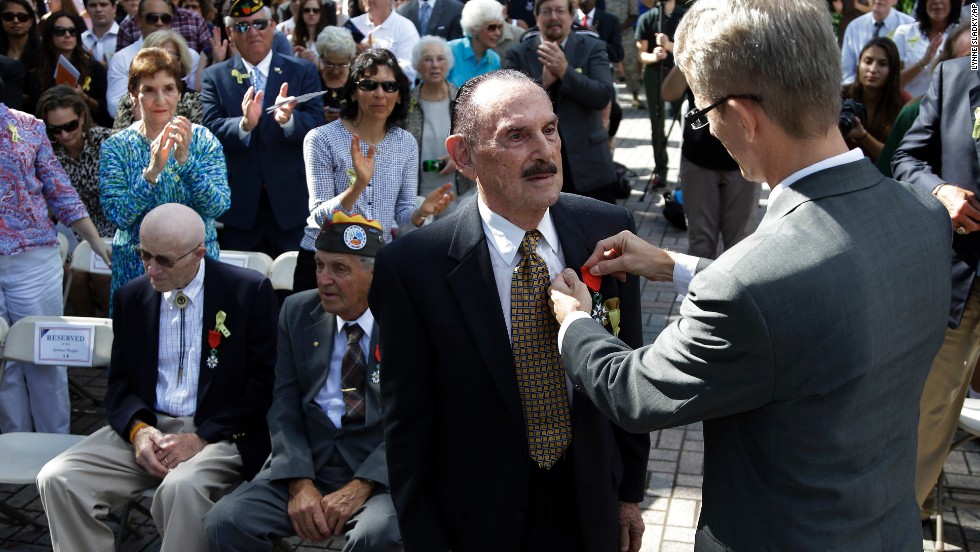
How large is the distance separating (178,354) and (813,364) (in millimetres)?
3207

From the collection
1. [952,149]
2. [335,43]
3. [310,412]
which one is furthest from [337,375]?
[335,43]

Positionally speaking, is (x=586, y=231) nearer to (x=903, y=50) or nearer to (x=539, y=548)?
(x=539, y=548)

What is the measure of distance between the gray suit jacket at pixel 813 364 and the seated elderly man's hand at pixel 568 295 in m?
0.29

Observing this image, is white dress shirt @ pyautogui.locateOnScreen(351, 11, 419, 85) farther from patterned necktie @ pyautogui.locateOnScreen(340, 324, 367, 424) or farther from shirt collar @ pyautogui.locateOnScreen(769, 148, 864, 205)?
shirt collar @ pyautogui.locateOnScreen(769, 148, 864, 205)

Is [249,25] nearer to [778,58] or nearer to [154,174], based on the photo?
[154,174]

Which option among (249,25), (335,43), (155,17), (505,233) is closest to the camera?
(505,233)

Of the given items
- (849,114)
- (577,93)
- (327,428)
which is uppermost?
(577,93)

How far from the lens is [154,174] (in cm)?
503

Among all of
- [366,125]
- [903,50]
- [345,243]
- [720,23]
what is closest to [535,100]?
[720,23]

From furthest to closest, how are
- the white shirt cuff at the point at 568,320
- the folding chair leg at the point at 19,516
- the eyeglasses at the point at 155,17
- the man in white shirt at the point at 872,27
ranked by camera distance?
the man in white shirt at the point at 872,27 < the eyeglasses at the point at 155,17 < the folding chair leg at the point at 19,516 < the white shirt cuff at the point at 568,320

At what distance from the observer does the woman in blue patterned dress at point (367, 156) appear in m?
5.30

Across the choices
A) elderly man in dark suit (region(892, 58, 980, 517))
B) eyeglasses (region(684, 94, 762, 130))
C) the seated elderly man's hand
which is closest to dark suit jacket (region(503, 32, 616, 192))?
elderly man in dark suit (region(892, 58, 980, 517))

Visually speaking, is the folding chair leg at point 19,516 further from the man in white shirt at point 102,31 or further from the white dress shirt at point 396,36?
the man in white shirt at point 102,31

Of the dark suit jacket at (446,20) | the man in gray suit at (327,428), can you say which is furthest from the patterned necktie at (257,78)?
the dark suit jacket at (446,20)
